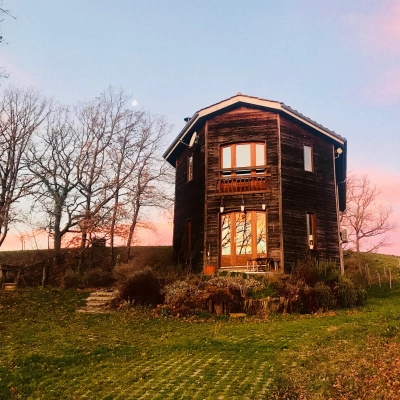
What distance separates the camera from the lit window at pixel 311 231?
20656 millimetres

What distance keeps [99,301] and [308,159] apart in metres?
12.3

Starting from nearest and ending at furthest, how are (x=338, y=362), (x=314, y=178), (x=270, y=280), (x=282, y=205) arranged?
(x=338, y=362) → (x=270, y=280) → (x=282, y=205) → (x=314, y=178)

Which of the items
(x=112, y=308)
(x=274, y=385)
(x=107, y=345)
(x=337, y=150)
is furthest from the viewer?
(x=337, y=150)

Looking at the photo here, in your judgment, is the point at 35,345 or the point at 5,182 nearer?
the point at 35,345

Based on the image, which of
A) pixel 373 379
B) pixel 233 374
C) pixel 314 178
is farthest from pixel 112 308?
pixel 314 178

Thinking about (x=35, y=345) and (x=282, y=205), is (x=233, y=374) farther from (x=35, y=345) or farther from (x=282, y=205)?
(x=282, y=205)

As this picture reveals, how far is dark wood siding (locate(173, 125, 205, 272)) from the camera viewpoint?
21.2 meters

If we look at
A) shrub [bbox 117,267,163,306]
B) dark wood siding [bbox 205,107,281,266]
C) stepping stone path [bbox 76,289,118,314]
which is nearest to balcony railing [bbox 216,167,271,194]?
dark wood siding [bbox 205,107,281,266]

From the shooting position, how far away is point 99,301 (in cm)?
1694

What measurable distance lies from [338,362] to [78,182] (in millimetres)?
23988

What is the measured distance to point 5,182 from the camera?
2767 centimetres

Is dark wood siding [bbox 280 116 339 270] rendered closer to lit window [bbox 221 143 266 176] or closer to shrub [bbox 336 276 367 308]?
lit window [bbox 221 143 266 176]

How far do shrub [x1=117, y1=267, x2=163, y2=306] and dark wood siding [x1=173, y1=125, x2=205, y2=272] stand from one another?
440 centimetres

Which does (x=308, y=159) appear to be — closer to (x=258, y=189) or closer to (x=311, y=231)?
(x=258, y=189)
